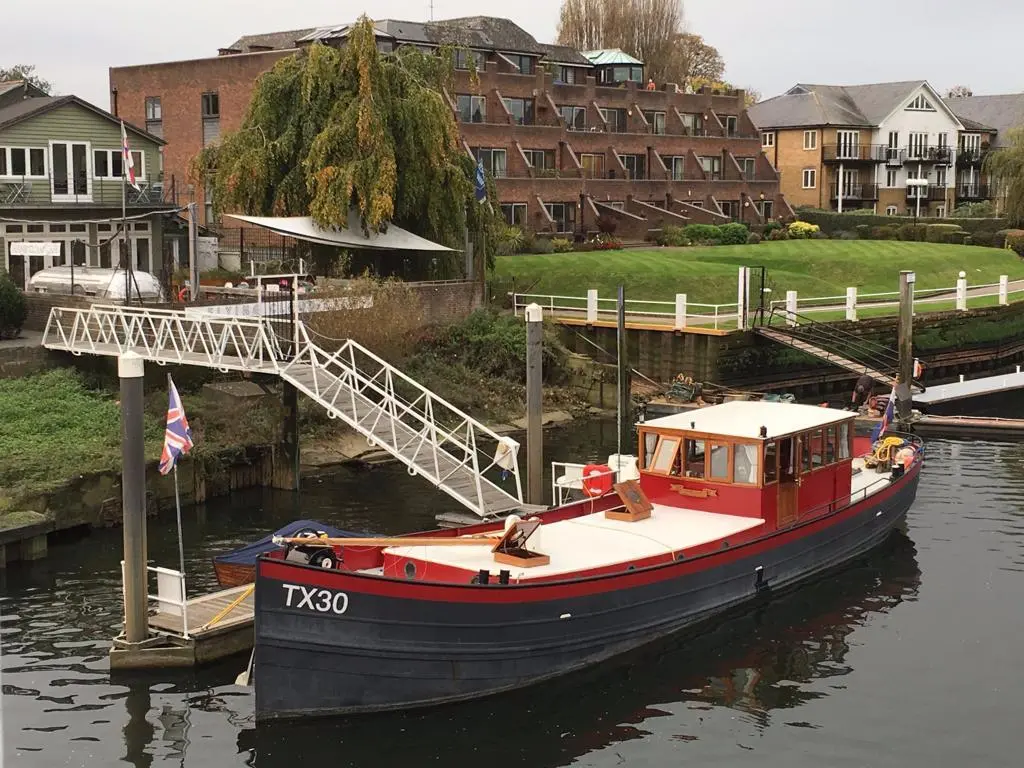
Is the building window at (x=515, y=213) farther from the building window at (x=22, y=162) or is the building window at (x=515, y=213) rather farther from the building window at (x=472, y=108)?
the building window at (x=22, y=162)

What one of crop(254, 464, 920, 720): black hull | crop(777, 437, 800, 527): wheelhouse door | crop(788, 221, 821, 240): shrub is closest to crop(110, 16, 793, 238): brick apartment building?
crop(788, 221, 821, 240): shrub

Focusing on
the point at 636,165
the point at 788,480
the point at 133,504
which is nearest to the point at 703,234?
the point at 636,165

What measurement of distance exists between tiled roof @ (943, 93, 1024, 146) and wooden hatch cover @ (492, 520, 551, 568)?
9212 centimetres

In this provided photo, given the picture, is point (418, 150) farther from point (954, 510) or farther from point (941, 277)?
point (941, 277)

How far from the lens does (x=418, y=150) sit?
4484 centimetres

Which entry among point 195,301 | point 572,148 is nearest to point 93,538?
point 195,301

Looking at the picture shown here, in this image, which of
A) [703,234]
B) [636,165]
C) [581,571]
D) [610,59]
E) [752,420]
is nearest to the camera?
[581,571]

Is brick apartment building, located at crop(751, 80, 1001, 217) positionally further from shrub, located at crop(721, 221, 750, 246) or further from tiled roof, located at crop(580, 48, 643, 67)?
shrub, located at crop(721, 221, 750, 246)

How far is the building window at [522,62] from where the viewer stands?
71544mm

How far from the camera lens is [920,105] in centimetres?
10006

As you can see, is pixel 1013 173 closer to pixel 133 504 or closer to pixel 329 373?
pixel 329 373

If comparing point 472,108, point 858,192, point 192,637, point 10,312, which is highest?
point 472,108

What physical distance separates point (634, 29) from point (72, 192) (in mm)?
60016

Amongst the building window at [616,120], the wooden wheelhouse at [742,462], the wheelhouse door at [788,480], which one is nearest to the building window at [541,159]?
the building window at [616,120]
